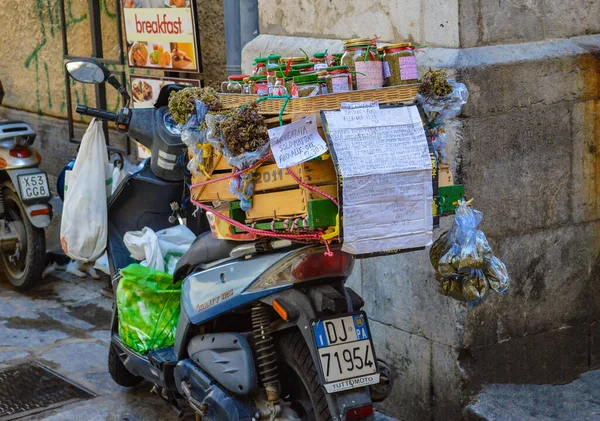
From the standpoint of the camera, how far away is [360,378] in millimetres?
3271

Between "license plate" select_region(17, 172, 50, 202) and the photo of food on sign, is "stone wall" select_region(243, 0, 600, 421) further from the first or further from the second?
"license plate" select_region(17, 172, 50, 202)

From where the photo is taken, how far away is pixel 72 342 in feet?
18.2

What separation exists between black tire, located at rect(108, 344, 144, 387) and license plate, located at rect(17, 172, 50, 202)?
2.02 metres

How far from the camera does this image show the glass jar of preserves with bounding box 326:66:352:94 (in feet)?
10.3

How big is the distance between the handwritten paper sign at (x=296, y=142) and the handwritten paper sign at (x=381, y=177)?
0.17 feet

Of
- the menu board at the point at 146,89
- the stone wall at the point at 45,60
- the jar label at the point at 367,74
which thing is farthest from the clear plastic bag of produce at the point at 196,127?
A: the stone wall at the point at 45,60

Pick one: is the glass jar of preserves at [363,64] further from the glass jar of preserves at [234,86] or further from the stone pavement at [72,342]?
the stone pavement at [72,342]

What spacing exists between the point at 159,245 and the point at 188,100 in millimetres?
1369

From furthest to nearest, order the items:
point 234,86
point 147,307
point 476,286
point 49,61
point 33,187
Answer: point 49,61
point 33,187
point 147,307
point 234,86
point 476,286

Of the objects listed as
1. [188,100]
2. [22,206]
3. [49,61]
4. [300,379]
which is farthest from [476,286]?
[49,61]

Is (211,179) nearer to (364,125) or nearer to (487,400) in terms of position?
(364,125)

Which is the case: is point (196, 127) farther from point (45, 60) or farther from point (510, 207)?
point (45, 60)

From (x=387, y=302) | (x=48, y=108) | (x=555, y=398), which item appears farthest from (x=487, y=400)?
(x=48, y=108)

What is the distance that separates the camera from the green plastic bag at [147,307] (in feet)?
14.2
